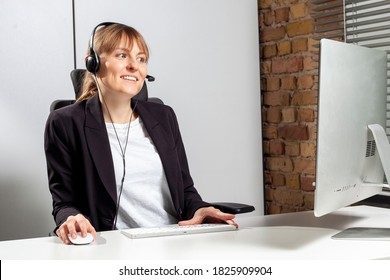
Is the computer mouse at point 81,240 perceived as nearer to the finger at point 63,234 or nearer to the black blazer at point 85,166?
the finger at point 63,234

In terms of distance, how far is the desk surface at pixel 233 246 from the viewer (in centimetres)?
128

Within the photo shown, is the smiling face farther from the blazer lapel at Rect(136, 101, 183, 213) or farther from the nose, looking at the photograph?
the blazer lapel at Rect(136, 101, 183, 213)

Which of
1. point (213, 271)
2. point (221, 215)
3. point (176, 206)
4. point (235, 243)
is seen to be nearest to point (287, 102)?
point (176, 206)

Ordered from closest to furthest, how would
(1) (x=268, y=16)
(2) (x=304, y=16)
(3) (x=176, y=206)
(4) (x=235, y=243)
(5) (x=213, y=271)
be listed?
1. (5) (x=213, y=271)
2. (4) (x=235, y=243)
3. (3) (x=176, y=206)
4. (2) (x=304, y=16)
5. (1) (x=268, y=16)

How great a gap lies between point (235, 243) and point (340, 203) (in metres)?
0.28

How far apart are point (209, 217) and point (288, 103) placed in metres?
1.44

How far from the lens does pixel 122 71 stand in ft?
6.31

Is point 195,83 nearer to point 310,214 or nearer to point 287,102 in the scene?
point 287,102

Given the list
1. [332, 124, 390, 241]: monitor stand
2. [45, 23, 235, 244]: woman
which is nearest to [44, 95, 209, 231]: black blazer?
[45, 23, 235, 244]: woman

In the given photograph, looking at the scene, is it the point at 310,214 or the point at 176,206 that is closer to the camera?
the point at 310,214

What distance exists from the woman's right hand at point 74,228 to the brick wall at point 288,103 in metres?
1.66

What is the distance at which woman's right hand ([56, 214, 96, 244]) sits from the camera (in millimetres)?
1448

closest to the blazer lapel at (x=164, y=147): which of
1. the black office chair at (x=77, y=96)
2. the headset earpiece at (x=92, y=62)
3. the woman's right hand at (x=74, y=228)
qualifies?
the black office chair at (x=77, y=96)

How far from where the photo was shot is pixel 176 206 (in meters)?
1.94
